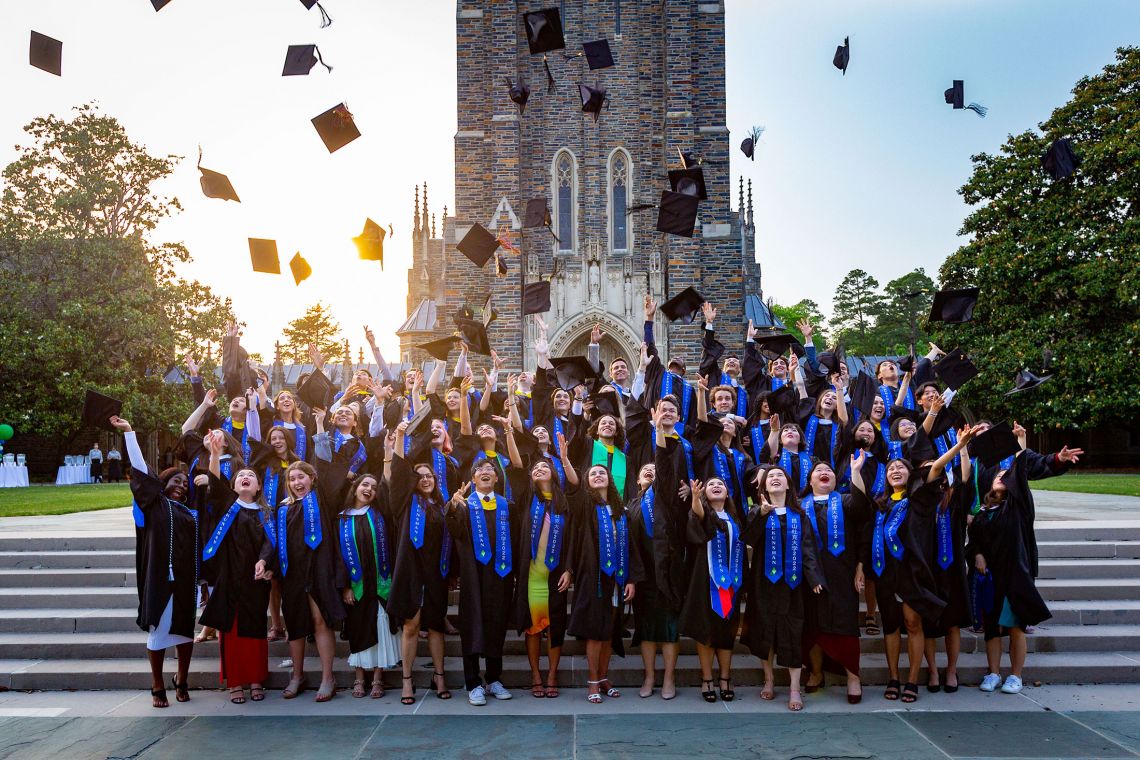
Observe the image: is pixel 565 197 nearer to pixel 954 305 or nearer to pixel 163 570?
pixel 954 305

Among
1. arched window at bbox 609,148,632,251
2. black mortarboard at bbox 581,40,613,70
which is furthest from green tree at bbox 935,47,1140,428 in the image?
black mortarboard at bbox 581,40,613,70

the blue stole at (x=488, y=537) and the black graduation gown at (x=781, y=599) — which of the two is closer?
the black graduation gown at (x=781, y=599)

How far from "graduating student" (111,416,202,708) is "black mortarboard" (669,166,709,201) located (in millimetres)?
7468

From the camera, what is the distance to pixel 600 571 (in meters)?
5.71

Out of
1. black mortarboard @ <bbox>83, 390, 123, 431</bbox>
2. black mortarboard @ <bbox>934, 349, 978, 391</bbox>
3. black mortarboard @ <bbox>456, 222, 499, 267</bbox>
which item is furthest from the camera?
black mortarboard @ <bbox>456, 222, 499, 267</bbox>

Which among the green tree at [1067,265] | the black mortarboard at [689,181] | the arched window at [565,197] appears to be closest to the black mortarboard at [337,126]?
the black mortarboard at [689,181]

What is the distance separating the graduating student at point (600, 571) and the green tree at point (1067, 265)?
66.3 feet

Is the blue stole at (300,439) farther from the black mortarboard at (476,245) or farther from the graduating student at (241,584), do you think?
the black mortarboard at (476,245)

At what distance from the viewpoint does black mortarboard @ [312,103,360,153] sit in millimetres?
9078

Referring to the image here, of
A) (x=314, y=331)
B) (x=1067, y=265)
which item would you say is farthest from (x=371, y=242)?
(x=314, y=331)

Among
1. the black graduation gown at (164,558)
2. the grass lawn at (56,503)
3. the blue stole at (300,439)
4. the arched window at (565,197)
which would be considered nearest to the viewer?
the black graduation gown at (164,558)

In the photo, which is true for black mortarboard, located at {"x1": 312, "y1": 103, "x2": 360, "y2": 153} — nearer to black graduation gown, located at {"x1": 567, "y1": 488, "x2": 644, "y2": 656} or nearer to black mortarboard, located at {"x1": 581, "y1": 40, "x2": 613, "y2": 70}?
black mortarboard, located at {"x1": 581, "y1": 40, "x2": 613, "y2": 70}

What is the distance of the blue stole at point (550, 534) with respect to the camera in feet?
18.9

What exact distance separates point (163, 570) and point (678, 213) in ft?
23.3
